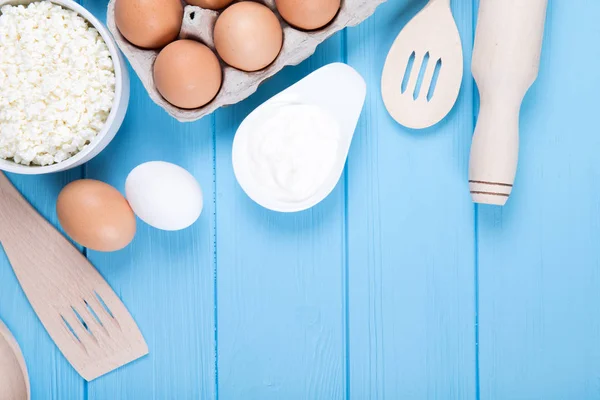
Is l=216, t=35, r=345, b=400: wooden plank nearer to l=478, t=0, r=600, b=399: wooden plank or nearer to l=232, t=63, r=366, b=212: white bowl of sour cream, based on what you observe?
l=232, t=63, r=366, b=212: white bowl of sour cream

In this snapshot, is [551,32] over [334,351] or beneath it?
over

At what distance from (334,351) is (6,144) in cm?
48

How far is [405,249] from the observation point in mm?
843

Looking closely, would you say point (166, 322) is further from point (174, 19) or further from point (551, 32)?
point (551, 32)

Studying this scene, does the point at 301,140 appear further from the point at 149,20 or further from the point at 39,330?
the point at 39,330

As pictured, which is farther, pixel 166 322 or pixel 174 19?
pixel 166 322

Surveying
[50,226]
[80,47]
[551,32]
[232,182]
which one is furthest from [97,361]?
[551,32]

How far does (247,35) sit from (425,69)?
0.25 m

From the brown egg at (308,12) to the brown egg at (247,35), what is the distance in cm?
2

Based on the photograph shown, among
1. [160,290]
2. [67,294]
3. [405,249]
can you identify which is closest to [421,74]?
[405,249]

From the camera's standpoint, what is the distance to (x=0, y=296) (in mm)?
849

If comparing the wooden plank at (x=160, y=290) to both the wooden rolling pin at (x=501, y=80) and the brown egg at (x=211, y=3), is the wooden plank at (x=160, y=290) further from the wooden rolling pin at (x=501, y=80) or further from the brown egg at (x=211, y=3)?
the wooden rolling pin at (x=501, y=80)

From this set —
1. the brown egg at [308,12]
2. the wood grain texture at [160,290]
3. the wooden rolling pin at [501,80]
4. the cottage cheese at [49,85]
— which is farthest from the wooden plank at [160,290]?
the wooden rolling pin at [501,80]

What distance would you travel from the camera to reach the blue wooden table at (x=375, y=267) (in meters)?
0.83
